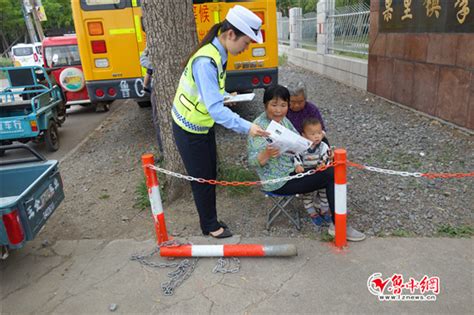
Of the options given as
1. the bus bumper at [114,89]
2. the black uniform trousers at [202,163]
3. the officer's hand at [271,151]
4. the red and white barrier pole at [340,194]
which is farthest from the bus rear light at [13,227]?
the bus bumper at [114,89]

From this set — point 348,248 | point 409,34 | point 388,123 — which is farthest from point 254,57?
point 348,248

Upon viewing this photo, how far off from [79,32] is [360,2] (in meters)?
6.25

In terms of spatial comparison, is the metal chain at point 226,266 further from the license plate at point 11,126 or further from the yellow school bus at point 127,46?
the license plate at point 11,126

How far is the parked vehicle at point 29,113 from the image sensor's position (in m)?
6.04

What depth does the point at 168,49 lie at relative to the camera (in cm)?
365

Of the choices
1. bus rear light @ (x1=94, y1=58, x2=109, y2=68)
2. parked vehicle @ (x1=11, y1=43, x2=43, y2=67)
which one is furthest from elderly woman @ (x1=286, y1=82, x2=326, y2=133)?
parked vehicle @ (x1=11, y1=43, x2=43, y2=67)

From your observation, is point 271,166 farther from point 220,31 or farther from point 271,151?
point 220,31

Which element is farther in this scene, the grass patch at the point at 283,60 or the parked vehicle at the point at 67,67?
the grass patch at the point at 283,60

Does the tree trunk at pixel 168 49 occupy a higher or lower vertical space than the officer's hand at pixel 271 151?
higher

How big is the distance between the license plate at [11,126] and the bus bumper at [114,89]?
1.39 m

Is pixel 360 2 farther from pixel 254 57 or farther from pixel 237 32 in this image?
pixel 237 32

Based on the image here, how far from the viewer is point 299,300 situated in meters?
2.47

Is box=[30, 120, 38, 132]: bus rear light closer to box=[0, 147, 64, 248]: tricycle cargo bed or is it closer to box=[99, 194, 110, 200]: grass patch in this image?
box=[99, 194, 110, 200]: grass patch

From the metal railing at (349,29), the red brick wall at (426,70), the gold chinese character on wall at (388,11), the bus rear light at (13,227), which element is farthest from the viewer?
the metal railing at (349,29)
